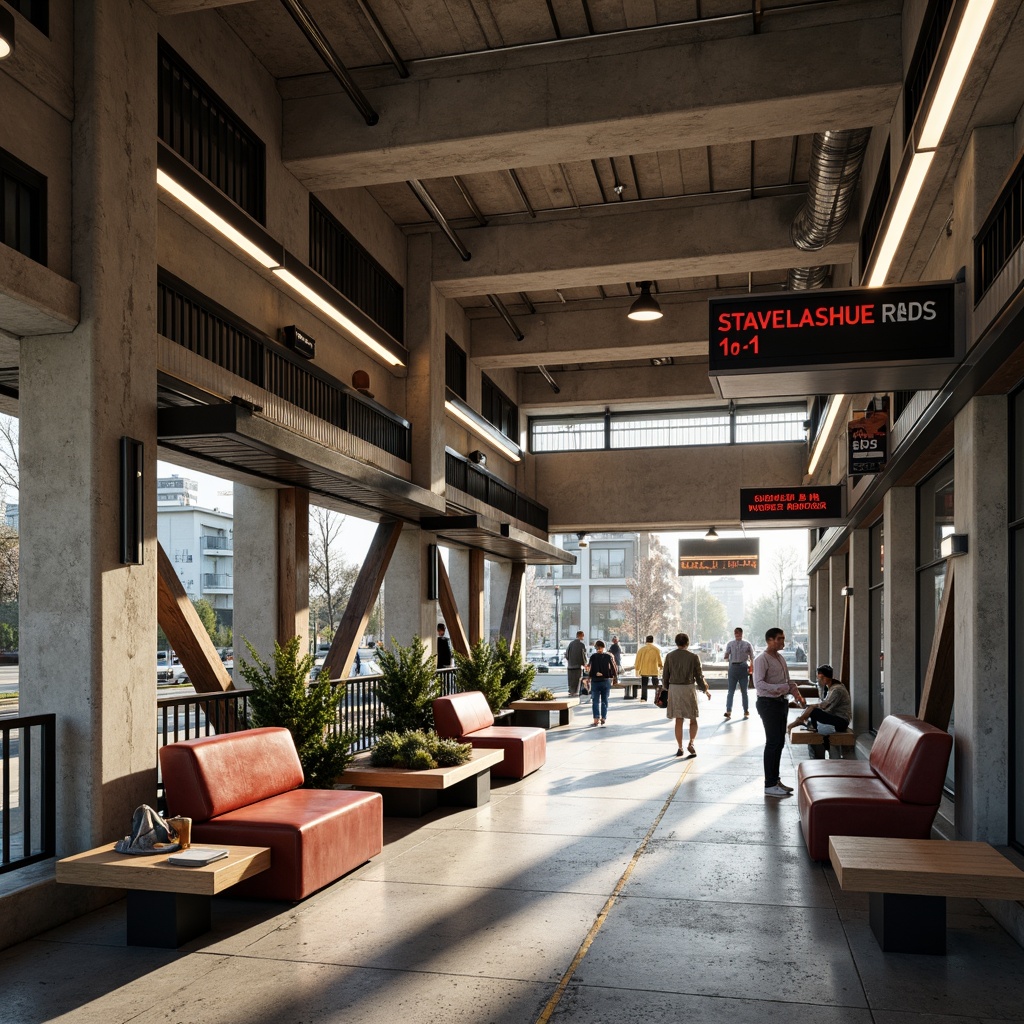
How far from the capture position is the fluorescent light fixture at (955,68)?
4.05 meters

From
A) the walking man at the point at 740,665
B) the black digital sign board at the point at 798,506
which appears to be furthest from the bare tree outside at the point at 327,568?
the black digital sign board at the point at 798,506

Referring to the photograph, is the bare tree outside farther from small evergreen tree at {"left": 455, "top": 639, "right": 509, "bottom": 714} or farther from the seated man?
the seated man

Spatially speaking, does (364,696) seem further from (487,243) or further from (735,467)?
(735,467)

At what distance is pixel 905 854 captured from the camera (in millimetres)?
6020

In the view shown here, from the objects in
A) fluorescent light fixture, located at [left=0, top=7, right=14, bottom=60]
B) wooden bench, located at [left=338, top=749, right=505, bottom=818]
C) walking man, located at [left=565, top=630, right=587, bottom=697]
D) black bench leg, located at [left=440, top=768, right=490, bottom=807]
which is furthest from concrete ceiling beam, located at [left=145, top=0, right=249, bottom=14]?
walking man, located at [left=565, top=630, right=587, bottom=697]

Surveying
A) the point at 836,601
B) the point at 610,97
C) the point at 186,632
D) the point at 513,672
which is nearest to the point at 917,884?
the point at 186,632

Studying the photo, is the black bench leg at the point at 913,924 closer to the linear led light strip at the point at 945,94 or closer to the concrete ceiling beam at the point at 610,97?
the linear led light strip at the point at 945,94

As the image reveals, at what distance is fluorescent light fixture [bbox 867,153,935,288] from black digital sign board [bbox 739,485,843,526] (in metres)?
7.06

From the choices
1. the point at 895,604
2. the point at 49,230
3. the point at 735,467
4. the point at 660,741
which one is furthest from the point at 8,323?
the point at 735,467

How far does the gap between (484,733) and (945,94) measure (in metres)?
9.32

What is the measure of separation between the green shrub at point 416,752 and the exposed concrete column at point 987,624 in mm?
4757

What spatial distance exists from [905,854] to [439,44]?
8.91 meters

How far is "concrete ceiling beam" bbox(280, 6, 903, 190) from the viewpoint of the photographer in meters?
9.56

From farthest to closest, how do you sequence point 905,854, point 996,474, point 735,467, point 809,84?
1. point 735,467
2. point 809,84
3. point 996,474
4. point 905,854
